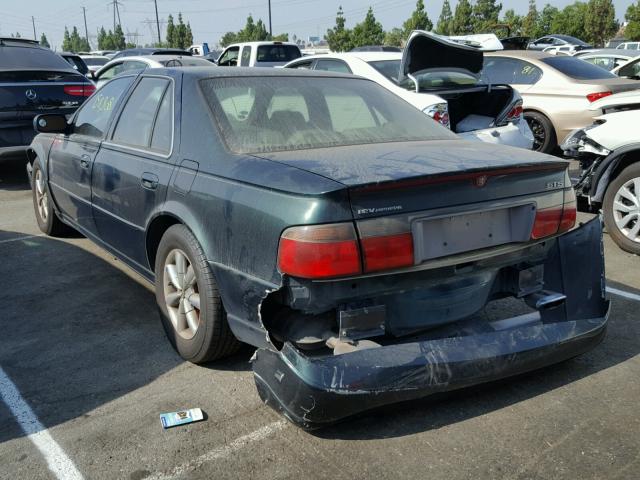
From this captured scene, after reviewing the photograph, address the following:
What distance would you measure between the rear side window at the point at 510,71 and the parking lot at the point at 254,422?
21.6 ft

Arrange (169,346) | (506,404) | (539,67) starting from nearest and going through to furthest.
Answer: (506,404) → (169,346) → (539,67)

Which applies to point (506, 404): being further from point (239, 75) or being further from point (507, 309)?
point (239, 75)

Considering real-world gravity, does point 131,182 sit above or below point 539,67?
below

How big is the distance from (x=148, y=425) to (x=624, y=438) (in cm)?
211

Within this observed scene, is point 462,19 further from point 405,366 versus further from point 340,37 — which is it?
point 405,366

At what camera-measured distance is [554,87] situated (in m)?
9.32

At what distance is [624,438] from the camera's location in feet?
8.79

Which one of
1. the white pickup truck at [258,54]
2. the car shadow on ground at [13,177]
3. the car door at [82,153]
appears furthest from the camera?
the white pickup truck at [258,54]

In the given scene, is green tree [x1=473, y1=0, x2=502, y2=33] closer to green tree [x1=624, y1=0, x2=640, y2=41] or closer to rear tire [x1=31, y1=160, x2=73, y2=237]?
green tree [x1=624, y1=0, x2=640, y2=41]

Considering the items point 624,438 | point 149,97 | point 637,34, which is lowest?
point 624,438

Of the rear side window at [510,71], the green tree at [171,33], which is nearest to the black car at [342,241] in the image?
the rear side window at [510,71]

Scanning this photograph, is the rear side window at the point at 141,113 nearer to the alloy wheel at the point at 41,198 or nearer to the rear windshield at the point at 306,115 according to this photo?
the rear windshield at the point at 306,115

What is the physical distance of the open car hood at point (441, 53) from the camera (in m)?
6.68

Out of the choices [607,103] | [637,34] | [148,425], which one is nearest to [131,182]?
[148,425]
